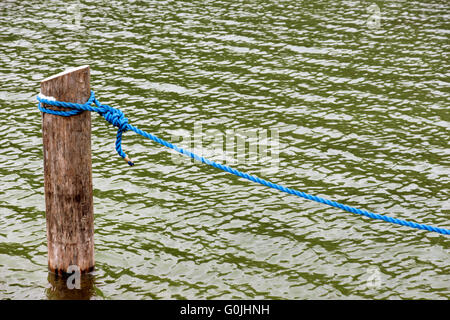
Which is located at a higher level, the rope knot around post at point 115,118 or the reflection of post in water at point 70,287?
the rope knot around post at point 115,118

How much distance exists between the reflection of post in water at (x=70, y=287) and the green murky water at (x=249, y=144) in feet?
0.11

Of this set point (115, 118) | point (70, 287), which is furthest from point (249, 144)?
point (70, 287)

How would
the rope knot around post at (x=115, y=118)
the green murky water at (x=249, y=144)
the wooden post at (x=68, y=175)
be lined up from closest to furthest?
the wooden post at (x=68, y=175) < the rope knot around post at (x=115, y=118) < the green murky water at (x=249, y=144)

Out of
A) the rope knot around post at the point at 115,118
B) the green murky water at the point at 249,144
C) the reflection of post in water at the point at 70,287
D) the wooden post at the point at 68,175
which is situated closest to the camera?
the wooden post at the point at 68,175

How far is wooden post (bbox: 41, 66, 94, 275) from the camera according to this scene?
7.12 m

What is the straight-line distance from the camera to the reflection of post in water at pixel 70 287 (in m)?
7.66

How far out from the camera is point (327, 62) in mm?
15875

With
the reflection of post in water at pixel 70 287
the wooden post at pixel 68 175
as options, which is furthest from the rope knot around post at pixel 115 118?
the reflection of post in water at pixel 70 287

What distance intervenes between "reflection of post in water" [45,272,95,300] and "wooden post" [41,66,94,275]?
0.34 ft

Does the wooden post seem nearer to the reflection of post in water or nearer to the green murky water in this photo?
the reflection of post in water

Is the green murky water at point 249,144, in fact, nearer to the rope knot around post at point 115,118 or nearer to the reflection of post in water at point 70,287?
the reflection of post in water at point 70,287

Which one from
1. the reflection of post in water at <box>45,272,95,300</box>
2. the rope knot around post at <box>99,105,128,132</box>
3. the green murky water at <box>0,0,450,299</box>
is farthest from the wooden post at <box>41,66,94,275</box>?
the green murky water at <box>0,0,450,299</box>

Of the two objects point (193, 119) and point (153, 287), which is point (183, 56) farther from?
point (153, 287)

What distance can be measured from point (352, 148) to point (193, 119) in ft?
10.1
